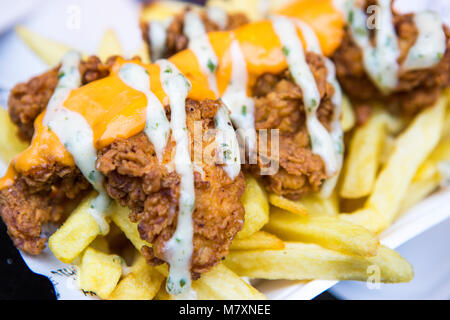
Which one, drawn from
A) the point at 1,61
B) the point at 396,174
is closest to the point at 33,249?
the point at 396,174

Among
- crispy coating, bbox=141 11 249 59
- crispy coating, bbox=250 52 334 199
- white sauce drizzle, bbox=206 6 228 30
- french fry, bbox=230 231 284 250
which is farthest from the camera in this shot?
white sauce drizzle, bbox=206 6 228 30

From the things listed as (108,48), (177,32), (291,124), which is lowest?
(291,124)

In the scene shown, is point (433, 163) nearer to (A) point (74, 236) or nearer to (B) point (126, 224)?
(B) point (126, 224)

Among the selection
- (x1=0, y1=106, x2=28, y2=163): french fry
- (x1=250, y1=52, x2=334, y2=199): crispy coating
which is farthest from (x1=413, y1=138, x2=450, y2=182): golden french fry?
(x1=0, y1=106, x2=28, y2=163): french fry

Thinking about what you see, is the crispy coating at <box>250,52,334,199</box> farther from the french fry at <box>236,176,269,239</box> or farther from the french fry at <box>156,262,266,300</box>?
the french fry at <box>156,262,266,300</box>

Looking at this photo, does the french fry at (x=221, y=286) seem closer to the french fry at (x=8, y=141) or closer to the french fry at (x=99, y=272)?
the french fry at (x=99, y=272)

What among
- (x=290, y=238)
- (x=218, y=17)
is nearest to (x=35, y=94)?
(x=218, y=17)

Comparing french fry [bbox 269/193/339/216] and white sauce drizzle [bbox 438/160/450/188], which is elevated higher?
french fry [bbox 269/193/339/216]
